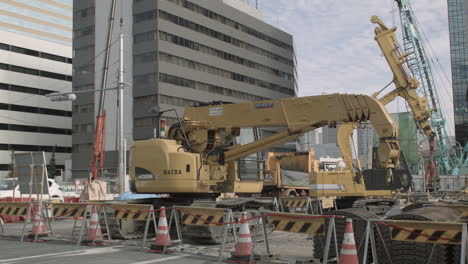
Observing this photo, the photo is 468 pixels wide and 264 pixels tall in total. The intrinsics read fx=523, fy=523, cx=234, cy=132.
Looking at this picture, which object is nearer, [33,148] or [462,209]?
[462,209]

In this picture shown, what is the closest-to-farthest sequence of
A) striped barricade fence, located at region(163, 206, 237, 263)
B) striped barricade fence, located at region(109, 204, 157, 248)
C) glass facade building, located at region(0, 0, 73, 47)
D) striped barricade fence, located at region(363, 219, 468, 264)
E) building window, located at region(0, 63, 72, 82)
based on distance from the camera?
striped barricade fence, located at region(363, 219, 468, 264)
striped barricade fence, located at region(163, 206, 237, 263)
striped barricade fence, located at region(109, 204, 157, 248)
glass facade building, located at region(0, 0, 73, 47)
building window, located at region(0, 63, 72, 82)

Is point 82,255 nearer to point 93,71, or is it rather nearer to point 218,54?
point 93,71

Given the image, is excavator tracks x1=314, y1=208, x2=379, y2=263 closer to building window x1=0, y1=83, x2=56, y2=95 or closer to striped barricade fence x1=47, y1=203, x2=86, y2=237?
striped barricade fence x1=47, y1=203, x2=86, y2=237

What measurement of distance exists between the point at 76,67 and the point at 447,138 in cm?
5934

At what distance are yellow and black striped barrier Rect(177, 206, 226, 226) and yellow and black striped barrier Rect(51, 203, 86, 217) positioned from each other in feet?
11.1

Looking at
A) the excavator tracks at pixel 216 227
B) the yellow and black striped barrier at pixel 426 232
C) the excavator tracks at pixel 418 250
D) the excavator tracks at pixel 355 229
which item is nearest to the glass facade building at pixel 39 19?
the excavator tracks at pixel 216 227

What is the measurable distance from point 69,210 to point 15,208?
7.34 ft

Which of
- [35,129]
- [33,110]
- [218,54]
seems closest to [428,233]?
[218,54]

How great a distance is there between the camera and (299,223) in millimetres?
9656

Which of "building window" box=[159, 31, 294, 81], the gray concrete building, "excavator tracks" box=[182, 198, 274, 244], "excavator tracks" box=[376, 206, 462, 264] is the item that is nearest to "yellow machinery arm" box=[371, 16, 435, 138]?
"excavator tracks" box=[182, 198, 274, 244]

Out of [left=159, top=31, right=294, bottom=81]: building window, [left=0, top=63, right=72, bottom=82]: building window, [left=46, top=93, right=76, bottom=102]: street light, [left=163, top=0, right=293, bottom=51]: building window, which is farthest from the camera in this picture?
[left=0, top=63, right=72, bottom=82]: building window

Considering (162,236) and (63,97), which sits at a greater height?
(63,97)

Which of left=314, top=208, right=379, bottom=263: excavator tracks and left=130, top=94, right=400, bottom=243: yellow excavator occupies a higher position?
left=130, top=94, right=400, bottom=243: yellow excavator

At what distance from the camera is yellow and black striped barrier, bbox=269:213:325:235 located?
369 inches
